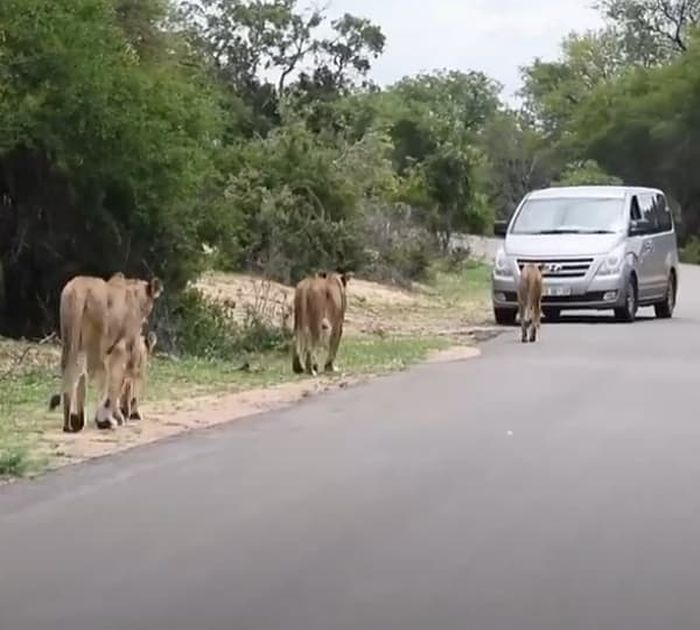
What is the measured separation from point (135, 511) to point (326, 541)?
1385mm

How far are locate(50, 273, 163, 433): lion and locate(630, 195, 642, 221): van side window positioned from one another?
15284 mm

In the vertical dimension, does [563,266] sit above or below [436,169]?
below

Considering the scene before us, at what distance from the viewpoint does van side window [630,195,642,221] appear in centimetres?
2811

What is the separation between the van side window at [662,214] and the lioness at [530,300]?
5725 millimetres

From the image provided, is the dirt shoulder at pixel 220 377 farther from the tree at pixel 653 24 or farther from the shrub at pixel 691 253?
the tree at pixel 653 24

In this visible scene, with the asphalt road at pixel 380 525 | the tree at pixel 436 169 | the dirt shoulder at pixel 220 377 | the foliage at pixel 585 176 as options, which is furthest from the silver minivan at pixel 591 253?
the foliage at pixel 585 176

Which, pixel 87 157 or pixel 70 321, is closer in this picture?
pixel 70 321

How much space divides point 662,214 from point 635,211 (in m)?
1.63

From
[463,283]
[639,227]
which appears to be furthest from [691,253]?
[639,227]

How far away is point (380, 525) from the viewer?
9.63 meters

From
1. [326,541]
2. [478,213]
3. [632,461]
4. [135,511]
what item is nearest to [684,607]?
[326,541]

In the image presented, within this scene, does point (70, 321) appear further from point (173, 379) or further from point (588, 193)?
point (588, 193)

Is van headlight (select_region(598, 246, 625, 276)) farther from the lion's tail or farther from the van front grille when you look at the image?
the lion's tail

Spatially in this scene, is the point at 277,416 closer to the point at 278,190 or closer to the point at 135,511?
the point at 135,511
